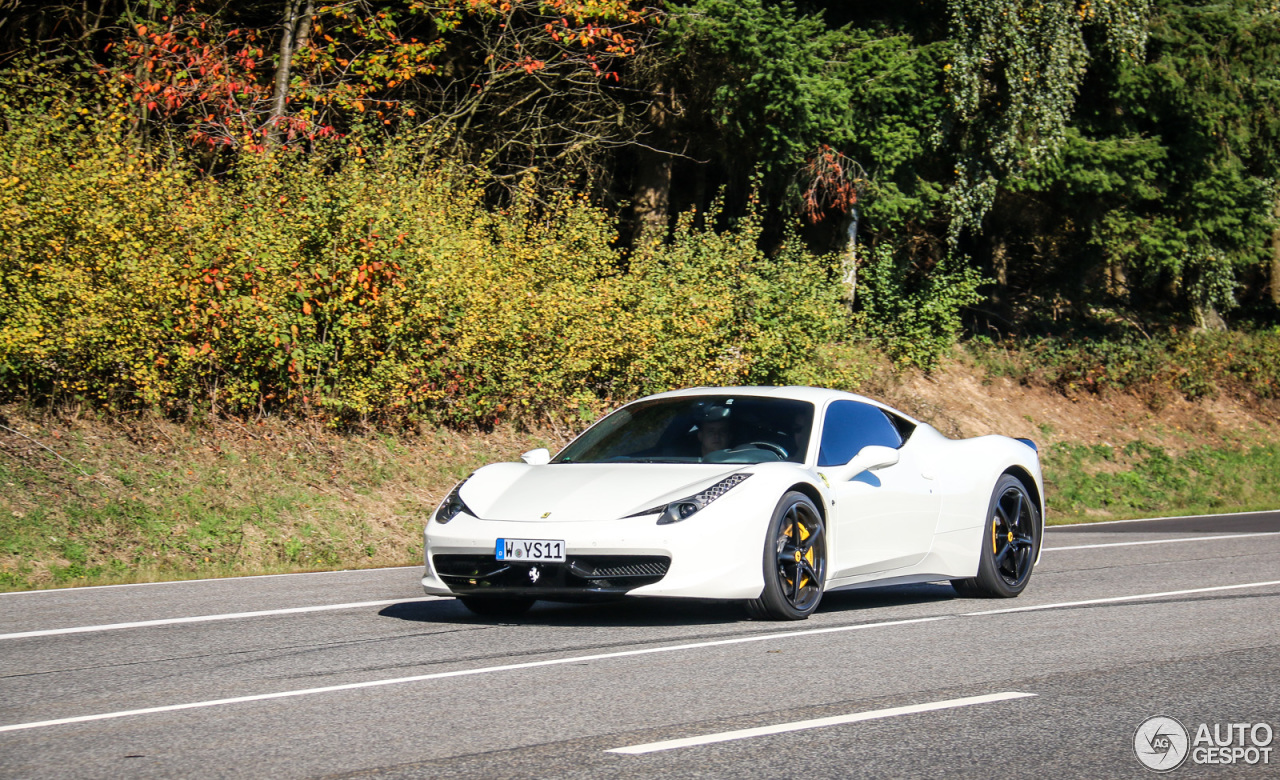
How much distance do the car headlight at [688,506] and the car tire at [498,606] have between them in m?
1.28

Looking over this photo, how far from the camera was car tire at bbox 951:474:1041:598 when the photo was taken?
30.9 feet

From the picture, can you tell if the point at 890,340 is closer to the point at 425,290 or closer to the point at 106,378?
the point at 425,290

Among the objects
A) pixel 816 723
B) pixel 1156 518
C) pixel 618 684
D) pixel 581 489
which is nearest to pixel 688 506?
pixel 581 489

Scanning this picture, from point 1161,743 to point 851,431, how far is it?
4.19 metres

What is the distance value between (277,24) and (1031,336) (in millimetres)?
17127

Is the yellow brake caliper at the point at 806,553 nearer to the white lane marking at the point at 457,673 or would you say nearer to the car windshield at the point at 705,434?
the white lane marking at the point at 457,673

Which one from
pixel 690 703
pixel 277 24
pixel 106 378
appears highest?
pixel 277 24

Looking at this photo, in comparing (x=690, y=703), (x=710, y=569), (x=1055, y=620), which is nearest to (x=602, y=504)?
Answer: (x=710, y=569)

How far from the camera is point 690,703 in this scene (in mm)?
5590

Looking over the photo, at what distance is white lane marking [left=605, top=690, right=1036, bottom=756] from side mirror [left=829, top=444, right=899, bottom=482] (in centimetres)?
261

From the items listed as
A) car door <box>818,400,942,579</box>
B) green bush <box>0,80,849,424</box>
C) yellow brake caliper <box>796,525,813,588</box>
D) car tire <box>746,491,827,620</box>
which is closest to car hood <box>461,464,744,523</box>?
car tire <box>746,491,827,620</box>

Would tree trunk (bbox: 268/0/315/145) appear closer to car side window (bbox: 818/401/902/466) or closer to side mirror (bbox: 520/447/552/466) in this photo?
side mirror (bbox: 520/447/552/466)

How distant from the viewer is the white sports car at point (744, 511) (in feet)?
24.4

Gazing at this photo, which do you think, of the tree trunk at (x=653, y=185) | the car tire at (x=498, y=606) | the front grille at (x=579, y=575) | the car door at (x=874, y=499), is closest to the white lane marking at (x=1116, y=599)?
the car door at (x=874, y=499)
